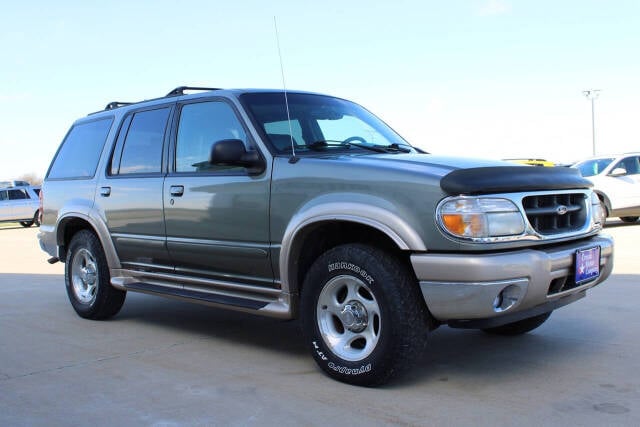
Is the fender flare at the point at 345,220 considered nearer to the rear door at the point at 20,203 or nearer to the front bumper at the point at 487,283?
the front bumper at the point at 487,283

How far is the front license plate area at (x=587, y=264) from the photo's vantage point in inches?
157

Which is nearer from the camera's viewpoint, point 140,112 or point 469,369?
point 469,369

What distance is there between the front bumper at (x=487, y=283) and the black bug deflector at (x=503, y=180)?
0.36 metres

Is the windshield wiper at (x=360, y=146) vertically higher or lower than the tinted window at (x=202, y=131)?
lower

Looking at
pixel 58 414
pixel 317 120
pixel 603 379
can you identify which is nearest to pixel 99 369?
pixel 58 414

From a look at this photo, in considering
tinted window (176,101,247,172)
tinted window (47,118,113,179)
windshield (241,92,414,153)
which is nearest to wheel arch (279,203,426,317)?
windshield (241,92,414,153)

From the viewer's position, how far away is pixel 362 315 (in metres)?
4.05

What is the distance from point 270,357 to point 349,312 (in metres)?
0.97

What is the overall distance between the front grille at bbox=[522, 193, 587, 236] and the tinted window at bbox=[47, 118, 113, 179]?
4.01 m

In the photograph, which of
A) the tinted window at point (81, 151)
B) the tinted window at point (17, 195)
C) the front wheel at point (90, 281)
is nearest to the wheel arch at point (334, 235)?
the front wheel at point (90, 281)

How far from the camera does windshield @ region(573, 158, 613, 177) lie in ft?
50.5

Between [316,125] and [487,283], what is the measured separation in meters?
2.06

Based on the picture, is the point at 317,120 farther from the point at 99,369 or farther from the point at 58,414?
the point at 58,414

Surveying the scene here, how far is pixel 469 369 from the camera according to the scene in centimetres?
434
